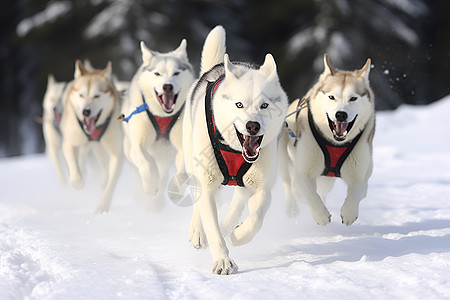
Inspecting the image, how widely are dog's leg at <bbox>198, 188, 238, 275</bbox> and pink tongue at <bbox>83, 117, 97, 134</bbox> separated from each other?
8.69 ft

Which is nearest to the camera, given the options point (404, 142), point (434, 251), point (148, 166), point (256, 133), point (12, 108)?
point (256, 133)

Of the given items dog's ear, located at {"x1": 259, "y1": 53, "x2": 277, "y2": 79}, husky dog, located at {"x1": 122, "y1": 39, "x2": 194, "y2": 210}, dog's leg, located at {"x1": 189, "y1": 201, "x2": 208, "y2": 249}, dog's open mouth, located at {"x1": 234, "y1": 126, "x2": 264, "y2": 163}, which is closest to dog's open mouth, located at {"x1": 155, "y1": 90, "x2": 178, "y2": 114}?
husky dog, located at {"x1": 122, "y1": 39, "x2": 194, "y2": 210}

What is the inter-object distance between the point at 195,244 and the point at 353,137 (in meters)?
1.31

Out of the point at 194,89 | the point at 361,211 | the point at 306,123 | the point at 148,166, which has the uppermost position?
the point at 194,89

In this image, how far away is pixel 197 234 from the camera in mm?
3900

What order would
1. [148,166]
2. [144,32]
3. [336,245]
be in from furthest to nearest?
[144,32]
[148,166]
[336,245]

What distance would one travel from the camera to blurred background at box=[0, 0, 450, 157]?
15.7 m

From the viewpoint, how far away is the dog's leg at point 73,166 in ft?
20.1

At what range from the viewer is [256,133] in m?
3.24

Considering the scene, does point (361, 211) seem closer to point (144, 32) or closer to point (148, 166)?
point (148, 166)

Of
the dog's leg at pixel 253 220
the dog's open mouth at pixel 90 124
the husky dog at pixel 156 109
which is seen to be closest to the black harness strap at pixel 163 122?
the husky dog at pixel 156 109

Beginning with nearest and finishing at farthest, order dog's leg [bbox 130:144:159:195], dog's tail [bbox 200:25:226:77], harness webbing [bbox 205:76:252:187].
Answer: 1. harness webbing [bbox 205:76:252:187]
2. dog's tail [bbox 200:25:226:77]
3. dog's leg [bbox 130:144:159:195]

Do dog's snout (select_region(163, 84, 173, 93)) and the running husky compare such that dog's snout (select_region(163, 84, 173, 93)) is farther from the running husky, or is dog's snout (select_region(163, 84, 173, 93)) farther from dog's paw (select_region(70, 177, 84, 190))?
dog's paw (select_region(70, 177, 84, 190))

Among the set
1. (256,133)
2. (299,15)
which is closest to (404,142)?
(256,133)
